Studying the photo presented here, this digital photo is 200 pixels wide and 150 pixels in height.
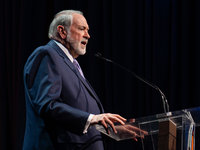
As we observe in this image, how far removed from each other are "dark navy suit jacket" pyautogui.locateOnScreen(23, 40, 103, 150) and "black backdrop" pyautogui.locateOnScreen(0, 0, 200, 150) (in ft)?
4.52

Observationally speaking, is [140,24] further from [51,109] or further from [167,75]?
[51,109]

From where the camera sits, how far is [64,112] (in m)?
1.38

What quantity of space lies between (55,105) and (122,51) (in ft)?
5.83

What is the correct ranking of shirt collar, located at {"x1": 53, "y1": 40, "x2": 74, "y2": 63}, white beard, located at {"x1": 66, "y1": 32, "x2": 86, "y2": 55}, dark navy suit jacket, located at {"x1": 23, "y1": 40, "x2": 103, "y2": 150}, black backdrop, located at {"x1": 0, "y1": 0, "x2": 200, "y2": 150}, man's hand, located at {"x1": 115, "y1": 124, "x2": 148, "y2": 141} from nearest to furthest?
man's hand, located at {"x1": 115, "y1": 124, "x2": 148, "y2": 141} → dark navy suit jacket, located at {"x1": 23, "y1": 40, "x2": 103, "y2": 150} → shirt collar, located at {"x1": 53, "y1": 40, "x2": 74, "y2": 63} → white beard, located at {"x1": 66, "y1": 32, "x2": 86, "y2": 55} → black backdrop, located at {"x1": 0, "y1": 0, "x2": 200, "y2": 150}

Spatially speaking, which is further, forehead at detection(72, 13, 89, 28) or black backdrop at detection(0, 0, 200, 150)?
black backdrop at detection(0, 0, 200, 150)

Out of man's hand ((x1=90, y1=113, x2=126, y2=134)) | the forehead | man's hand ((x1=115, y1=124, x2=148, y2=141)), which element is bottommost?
man's hand ((x1=115, y1=124, x2=148, y2=141))

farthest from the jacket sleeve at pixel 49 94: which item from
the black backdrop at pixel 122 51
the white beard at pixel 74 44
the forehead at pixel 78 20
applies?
the black backdrop at pixel 122 51

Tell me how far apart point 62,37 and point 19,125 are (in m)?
1.56

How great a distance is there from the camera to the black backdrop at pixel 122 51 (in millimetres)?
2854

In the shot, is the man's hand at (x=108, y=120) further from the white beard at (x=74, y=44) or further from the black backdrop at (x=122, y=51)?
the black backdrop at (x=122, y=51)

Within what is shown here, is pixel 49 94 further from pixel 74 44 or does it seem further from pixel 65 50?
pixel 74 44

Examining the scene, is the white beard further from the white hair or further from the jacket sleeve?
the jacket sleeve

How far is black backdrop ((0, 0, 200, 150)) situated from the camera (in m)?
2.85

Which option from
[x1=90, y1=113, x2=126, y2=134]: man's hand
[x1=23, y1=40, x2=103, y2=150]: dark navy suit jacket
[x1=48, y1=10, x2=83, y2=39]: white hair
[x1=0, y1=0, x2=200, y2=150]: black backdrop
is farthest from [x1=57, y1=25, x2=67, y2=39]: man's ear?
[x1=0, y1=0, x2=200, y2=150]: black backdrop
